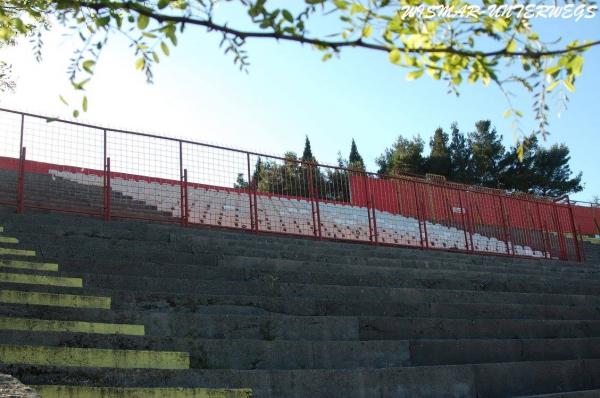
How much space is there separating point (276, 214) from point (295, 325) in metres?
5.91

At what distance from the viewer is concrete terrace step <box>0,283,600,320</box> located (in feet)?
17.3

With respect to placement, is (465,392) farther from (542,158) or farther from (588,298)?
(542,158)

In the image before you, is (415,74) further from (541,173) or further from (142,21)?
(541,173)

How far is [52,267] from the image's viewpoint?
588cm

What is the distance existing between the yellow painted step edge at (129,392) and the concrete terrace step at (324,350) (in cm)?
82

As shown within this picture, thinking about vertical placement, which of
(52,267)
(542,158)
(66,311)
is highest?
(542,158)

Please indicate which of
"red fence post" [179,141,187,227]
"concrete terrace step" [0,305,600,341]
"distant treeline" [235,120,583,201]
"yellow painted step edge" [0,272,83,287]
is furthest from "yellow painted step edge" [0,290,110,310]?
"distant treeline" [235,120,583,201]

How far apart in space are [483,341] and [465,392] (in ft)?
3.28

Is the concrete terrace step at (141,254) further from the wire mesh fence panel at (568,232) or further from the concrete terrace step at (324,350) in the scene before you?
the wire mesh fence panel at (568,232)

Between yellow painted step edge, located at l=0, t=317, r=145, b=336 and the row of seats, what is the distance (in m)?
5.43

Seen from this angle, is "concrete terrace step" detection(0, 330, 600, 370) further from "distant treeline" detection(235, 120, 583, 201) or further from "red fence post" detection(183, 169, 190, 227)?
"distant treeline" detection(235, 120, 583, 201)

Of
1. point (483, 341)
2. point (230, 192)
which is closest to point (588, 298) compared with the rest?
point (483, 341)

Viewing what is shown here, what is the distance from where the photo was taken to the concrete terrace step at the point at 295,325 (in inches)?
185

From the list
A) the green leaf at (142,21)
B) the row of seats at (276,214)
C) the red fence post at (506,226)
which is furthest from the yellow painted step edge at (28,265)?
the red fence post at (506,226)
